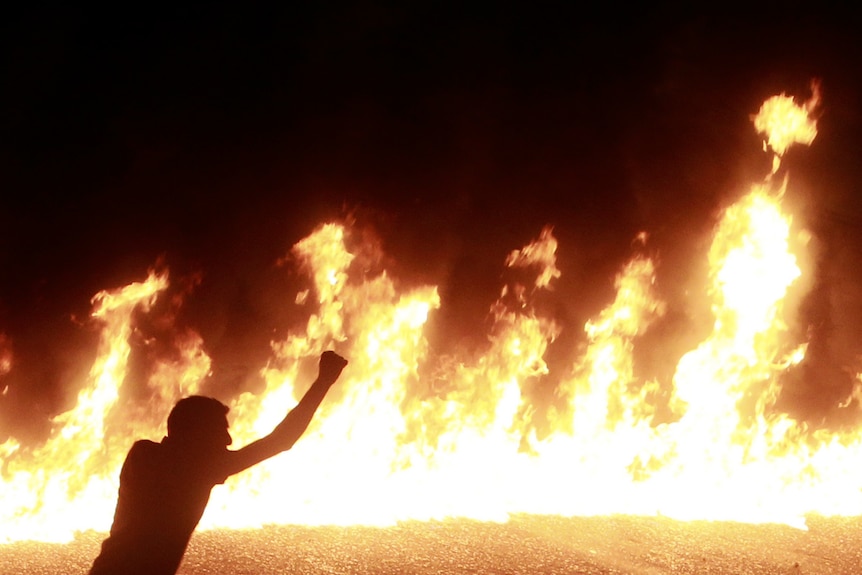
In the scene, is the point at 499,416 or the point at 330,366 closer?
the point at 330,366

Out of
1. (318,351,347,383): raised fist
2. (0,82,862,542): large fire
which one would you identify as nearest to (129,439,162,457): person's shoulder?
(318,351,347,383): raised fist

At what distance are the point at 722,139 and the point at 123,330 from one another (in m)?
7.95

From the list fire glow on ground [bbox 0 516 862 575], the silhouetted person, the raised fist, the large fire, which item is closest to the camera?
the silhouetted person

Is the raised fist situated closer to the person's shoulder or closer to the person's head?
the person's head

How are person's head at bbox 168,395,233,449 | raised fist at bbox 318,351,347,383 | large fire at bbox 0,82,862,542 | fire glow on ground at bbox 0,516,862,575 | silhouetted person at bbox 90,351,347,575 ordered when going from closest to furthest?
silhouetted person at bbox 90,351,347,575
person's head at bbox 168,395,233,449
raised fist at bbox 318,351,347,383
fire glow on ground at bbox 0,516,862,575
large fire at bbox 0,82,862,542

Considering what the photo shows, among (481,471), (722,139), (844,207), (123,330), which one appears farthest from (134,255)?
(844,207)

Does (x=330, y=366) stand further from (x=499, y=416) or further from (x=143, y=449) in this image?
(x=499, y=416)

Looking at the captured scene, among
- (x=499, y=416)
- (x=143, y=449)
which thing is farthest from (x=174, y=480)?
(x=499, y=416)

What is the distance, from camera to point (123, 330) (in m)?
7.14

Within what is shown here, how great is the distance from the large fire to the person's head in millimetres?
2695

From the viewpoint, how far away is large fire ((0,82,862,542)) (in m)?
5.98

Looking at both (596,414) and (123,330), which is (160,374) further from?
(596,414)

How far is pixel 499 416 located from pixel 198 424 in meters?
4.59

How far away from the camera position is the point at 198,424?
299cm
